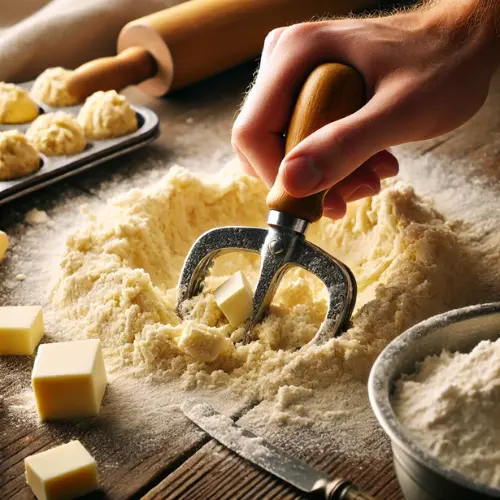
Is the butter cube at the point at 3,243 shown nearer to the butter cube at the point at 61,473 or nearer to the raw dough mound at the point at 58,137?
the raw dough mound at the point at 58,137

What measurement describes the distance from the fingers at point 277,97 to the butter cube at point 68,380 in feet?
1.59

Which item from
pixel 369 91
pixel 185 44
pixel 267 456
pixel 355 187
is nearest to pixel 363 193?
pixel 355 187

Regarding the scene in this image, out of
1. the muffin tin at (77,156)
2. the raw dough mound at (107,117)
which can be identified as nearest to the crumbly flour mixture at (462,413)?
the muffin tin at (77,156)

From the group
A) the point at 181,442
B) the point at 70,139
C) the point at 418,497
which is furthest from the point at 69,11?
the point at 418,497

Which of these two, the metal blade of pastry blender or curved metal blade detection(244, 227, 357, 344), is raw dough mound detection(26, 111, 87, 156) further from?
the metal blade of pastry blender

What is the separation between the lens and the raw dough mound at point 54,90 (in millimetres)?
2209

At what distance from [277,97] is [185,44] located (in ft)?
3.16

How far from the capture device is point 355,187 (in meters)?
1.56

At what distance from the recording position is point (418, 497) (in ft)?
2.97

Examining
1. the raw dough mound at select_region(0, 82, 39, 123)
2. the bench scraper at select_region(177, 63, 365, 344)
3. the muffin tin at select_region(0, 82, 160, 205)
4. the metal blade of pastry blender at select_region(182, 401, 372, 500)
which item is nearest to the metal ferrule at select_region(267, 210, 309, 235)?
the bench scraper at select_region(177, 63, 365, 344)

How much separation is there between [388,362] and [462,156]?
3.58ft

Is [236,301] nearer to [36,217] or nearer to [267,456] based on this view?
[267,456]

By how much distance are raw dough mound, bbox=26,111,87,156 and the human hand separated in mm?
582

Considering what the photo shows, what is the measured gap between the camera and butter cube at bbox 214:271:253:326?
1.34 metres
